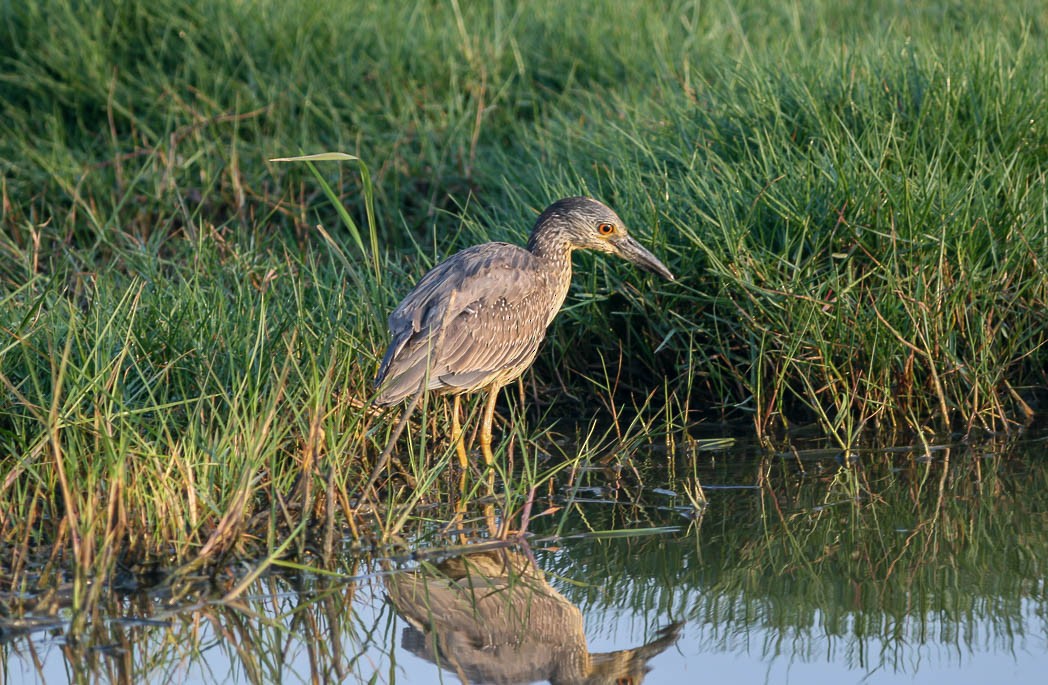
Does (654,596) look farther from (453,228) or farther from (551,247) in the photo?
(453,228)

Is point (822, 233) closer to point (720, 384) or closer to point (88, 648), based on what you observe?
point (720, 384)

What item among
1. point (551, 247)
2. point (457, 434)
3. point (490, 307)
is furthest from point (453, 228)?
point (457, 434)

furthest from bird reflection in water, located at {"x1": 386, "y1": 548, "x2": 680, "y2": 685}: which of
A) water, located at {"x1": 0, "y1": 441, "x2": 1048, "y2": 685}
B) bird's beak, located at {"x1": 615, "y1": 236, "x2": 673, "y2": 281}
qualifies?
bird's beak, located at {"x1": 615, "y1": 236, "x2": 673, "y2": 281}

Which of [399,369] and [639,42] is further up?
[639,42]

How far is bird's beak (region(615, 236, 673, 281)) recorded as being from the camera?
577 centimetres

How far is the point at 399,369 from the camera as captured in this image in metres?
5.19

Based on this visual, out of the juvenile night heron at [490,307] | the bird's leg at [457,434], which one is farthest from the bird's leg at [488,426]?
the bird's leg at [457,434]

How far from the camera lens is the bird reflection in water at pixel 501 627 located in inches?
150

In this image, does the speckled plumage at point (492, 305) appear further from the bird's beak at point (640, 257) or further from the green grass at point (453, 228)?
the green grass at point (453, 228)

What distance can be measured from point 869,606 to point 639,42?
201 inches

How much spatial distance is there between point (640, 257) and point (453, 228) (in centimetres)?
178

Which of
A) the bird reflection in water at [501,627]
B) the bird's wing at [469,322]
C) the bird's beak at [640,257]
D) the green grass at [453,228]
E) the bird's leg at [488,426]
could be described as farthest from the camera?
the bird's beak at [640,257]

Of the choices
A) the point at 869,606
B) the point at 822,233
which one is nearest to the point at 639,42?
the point at 822,233

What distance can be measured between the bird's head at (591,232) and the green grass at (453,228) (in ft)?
0.77
